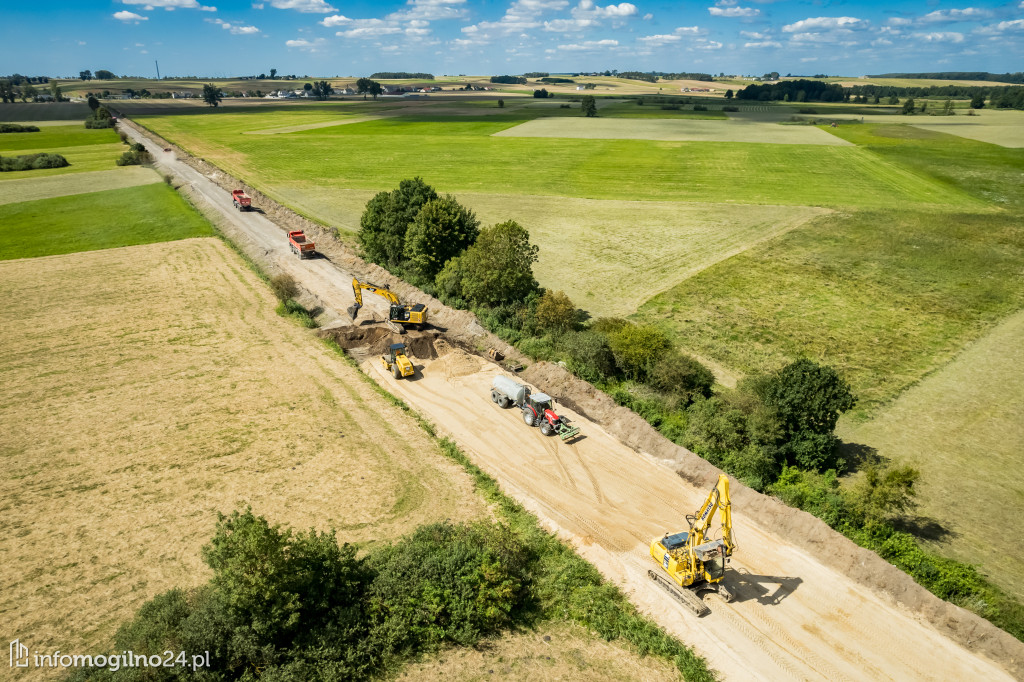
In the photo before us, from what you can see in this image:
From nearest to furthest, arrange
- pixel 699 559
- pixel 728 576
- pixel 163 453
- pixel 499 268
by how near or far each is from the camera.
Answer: pixel 699 559
pixel 728 576
pixel 163 453
pixel 499 268

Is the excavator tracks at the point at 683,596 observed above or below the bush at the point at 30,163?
below

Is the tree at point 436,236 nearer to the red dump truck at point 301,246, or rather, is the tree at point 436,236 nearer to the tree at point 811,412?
the red dump truck at point 301,246

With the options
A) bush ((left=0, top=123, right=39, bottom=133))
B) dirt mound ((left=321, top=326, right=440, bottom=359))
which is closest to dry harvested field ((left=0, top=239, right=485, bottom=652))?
dirt mound ((left=321, top=326, right=440, bottom=359))

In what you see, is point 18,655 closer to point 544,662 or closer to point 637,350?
point 544,662

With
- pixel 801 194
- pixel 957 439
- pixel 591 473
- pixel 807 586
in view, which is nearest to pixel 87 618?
pixel 591 473

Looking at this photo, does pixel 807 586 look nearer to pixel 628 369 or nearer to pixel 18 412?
pixel 628 369

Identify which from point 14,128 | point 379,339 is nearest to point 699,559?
point 379,339

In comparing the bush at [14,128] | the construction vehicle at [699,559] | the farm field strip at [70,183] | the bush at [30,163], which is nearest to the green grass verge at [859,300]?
the construction vehicle at [699,559]
